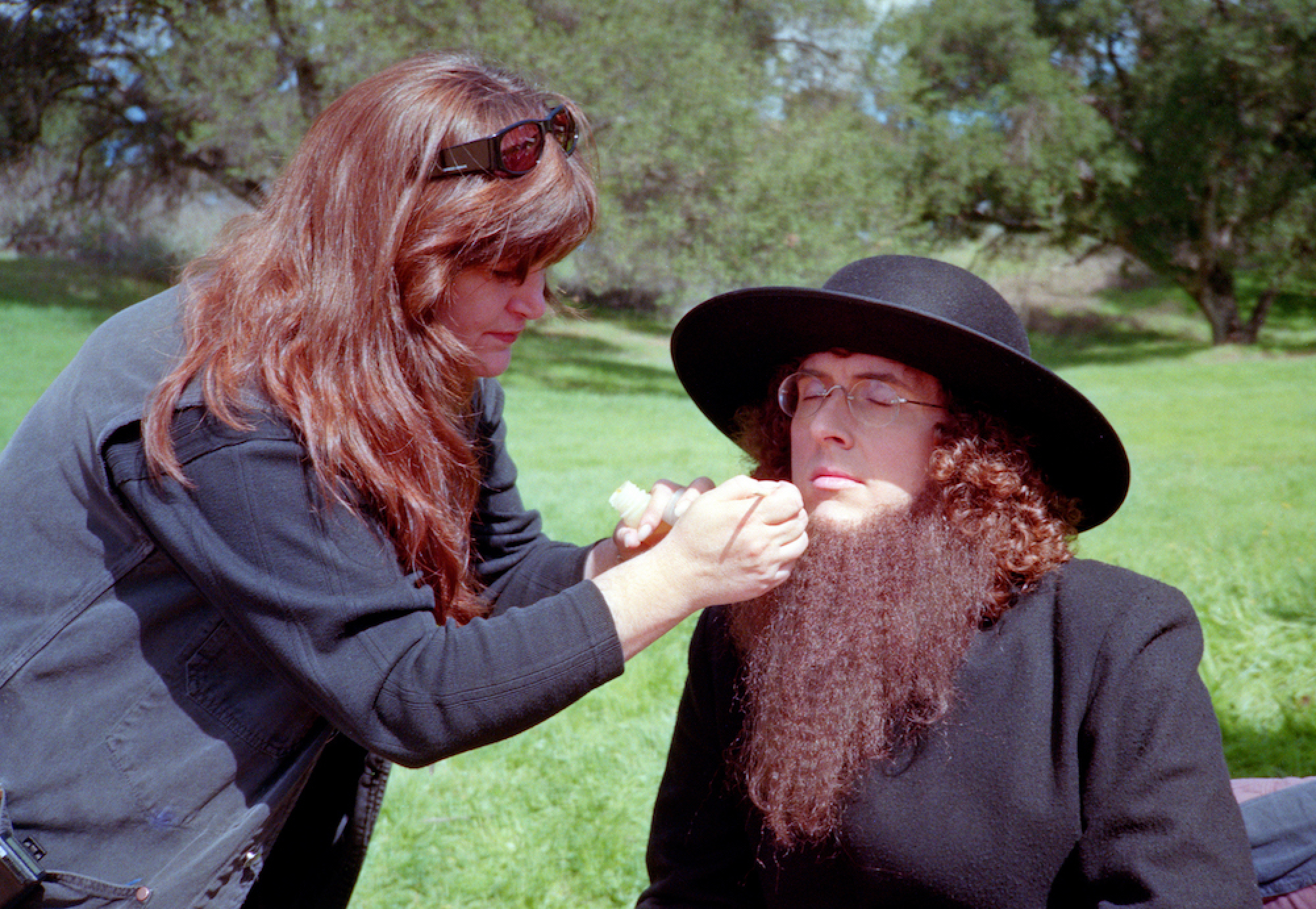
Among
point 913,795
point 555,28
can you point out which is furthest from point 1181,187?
point 913,795

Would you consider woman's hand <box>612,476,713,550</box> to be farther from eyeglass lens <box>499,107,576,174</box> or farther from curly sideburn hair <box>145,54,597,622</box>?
eyeglass lens <box>499,107,576,174</box>

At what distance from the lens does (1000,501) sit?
2117 mm

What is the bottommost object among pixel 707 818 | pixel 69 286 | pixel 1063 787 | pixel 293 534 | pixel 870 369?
pixel 69 286

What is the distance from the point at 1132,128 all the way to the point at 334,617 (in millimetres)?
29319

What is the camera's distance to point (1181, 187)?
2542cm

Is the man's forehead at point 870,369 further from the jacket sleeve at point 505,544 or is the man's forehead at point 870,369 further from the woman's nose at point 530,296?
the jacket sleeve at point 505,544

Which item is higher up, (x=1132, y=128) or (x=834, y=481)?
(x=1132, y=128)

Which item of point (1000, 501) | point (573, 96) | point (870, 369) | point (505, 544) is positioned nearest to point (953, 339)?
point (870, 369)

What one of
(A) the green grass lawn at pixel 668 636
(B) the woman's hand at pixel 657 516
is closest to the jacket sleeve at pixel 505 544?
(B) the woman's hand at pixel 657 516

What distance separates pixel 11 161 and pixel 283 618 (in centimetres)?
2440

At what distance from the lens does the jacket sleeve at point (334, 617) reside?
168 cm

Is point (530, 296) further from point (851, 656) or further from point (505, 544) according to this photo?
point (851, 656)

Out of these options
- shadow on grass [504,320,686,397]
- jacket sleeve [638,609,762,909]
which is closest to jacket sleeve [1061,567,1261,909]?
jacket sleeve [638,609,762,909]

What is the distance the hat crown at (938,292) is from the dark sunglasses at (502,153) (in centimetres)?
63
